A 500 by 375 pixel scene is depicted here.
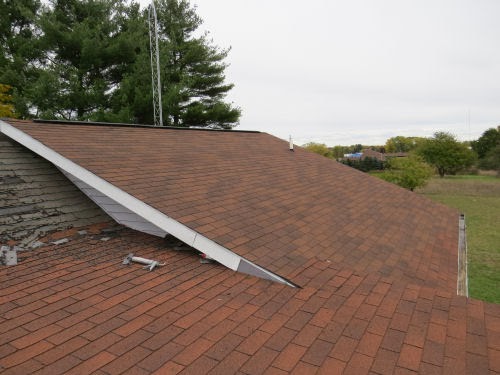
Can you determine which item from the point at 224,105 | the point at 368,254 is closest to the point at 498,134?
the point at 224,105

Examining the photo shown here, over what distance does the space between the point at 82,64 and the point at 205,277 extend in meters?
18.7

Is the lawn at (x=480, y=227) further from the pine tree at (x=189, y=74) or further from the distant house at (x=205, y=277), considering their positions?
the pine tree at (x=189, y=74)

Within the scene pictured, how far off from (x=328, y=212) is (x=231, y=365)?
4.85m

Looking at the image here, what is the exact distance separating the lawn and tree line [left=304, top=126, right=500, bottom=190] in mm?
3962

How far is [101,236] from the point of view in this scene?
4.89 meters

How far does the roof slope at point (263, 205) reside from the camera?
4539 millimetres

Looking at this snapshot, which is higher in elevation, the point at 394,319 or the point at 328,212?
the point at 328,212

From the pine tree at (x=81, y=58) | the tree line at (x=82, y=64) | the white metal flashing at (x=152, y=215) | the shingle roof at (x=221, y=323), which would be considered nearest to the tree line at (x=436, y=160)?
the tree line at (x=82, y=64)

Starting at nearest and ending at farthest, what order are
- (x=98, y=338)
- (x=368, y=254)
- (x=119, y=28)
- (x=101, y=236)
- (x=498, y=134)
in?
1. (x=98, y=338)
2. (x=101, y=236)
3. (x=368, y=254)
4. (x=119, y=28)
5. (x=498, y=134)

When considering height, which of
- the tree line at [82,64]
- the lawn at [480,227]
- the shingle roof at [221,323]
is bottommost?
the lawn at [480,227]

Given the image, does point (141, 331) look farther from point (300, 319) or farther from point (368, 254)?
point (368, 254)

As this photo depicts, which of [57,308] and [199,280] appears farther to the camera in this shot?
[199,280]

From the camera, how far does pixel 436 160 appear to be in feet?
186

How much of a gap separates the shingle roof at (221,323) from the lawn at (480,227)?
1002 centimetres
